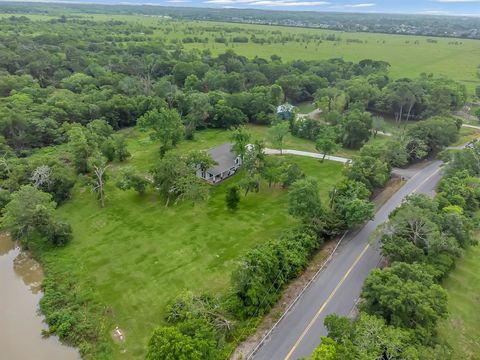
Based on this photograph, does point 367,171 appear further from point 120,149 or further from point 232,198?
point 120,149

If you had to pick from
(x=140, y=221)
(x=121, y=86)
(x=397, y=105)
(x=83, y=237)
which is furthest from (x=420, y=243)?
(x=121, y=86)

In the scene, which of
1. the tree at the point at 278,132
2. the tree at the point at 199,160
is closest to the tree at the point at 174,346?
the tree at the point at 199,160

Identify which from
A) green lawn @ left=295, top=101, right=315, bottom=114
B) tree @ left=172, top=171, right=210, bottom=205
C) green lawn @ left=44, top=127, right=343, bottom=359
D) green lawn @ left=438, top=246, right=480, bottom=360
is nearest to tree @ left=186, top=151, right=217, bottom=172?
green lawn @ left=44, top=127, right=343, bottom=359

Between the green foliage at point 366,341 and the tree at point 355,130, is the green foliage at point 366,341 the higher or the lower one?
the higher one

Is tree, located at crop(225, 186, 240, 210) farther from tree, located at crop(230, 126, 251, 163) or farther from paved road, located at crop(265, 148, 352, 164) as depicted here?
paved road, located at crop(265, 148, 352, 164)

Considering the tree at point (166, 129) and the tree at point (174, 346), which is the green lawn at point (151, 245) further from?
the tree at point (166, 129)

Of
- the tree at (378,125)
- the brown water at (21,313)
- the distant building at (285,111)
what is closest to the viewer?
the brown water at (21,313)
